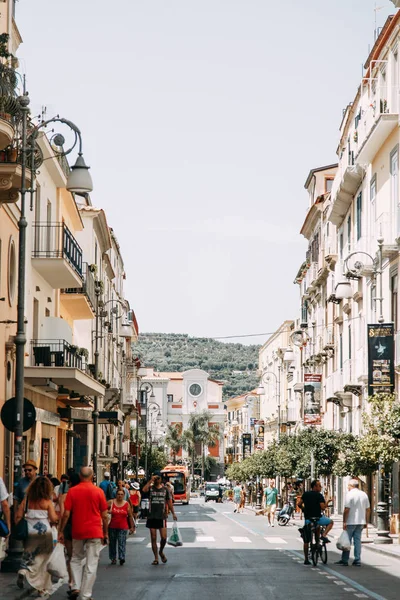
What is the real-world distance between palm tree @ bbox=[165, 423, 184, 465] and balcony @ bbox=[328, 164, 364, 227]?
10486 cm

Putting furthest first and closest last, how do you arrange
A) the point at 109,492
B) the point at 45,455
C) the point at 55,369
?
the point at 45,455
the point at 55,369
the point at 109,492

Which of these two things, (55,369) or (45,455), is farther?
(45,455)

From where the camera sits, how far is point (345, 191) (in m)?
46.5

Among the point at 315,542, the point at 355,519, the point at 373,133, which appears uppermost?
the point at 373,133

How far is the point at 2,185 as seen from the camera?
21.8 m

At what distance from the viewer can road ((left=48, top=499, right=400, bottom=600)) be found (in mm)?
16000

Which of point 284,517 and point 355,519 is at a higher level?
point 355,519

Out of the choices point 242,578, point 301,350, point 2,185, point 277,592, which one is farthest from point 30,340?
point 301,350

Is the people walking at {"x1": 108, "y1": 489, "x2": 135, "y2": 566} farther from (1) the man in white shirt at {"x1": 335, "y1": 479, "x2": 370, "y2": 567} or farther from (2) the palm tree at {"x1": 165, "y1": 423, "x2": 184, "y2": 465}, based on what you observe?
(2) the palm tree at {"x1": 165, "y1": 423, "x2": 184, "y2": 465}

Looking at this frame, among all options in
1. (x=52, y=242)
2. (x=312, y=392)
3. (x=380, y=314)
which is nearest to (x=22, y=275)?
(x=52, y=242)

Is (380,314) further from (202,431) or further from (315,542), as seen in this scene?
(202,431)

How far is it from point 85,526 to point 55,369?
47.9 feet

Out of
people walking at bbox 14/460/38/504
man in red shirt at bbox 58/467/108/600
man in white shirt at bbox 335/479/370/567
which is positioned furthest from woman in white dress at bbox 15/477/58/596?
man in white shirt at bbox 335/479/370/567

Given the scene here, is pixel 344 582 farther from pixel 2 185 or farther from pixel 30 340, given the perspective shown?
pixel 30 340
